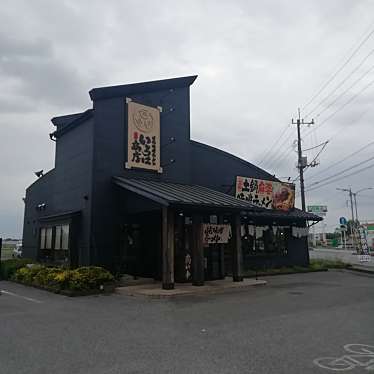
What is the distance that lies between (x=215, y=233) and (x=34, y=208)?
12951 mm

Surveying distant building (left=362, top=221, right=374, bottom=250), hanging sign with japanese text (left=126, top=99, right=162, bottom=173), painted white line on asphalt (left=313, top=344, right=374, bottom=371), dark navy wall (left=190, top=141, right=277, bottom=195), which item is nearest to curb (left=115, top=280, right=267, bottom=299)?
hanging sign with japanese text (left=126, top=99, right=162, bottom=173)

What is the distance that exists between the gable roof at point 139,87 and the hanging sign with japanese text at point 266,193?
5.75 metres

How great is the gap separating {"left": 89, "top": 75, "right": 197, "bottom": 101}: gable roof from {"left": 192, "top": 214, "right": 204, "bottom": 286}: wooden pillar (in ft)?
19.9

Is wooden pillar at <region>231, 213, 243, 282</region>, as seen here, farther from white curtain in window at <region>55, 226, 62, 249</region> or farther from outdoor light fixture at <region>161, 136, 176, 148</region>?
white curtain in window at <region>55, 226, 62, 249</region>

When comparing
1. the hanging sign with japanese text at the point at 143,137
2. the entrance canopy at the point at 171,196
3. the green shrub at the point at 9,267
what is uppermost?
the hanging sign with japanese text at the point at 143,137

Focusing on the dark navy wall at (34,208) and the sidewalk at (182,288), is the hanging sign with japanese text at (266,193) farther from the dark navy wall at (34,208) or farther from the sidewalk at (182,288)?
the dark navy wall at (34,208)

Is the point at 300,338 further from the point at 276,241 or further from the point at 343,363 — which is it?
the point at 276,241

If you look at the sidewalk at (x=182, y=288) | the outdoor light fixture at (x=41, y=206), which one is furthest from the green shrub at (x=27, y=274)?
the outdoor light fixture at (x=41, y=206)

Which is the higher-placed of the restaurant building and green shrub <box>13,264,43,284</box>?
the restaurant building

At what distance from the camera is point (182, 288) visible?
1255cm

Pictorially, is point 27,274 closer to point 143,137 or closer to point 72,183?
point 72,183

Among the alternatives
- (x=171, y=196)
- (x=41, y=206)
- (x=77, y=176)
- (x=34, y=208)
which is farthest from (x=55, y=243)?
(x=171, y=196)

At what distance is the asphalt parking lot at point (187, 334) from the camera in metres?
5.14

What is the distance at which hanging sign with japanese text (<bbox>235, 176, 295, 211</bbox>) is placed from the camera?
67.0ft
